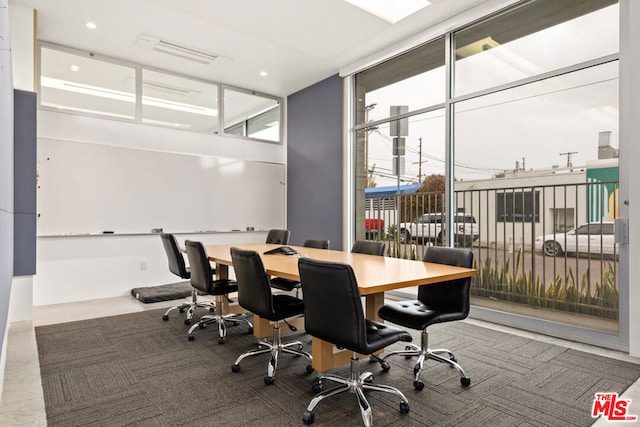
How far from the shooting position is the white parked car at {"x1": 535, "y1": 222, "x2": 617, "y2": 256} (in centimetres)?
329

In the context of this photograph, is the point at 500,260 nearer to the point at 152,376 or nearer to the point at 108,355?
the point at 152,376

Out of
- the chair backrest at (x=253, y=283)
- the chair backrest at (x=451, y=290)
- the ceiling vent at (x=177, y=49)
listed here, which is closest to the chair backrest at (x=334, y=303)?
the chair backrest at (x=253, y=283)

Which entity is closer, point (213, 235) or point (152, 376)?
point (152, 376)

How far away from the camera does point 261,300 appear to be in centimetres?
254

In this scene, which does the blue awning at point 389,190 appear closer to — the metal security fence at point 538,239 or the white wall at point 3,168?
the metal security fence at point 538,239

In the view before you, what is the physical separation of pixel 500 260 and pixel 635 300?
125 centimetres

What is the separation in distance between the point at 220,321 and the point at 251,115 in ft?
14.0

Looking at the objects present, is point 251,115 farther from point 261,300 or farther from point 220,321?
point 261,300

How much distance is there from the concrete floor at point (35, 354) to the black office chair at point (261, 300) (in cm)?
118

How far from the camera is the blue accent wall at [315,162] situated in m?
5.93

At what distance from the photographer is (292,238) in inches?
266

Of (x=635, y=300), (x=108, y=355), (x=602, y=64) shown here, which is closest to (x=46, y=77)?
(x=108, y=355)

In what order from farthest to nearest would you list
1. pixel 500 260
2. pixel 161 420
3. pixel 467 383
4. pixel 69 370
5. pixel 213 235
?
1. pixel 213 235
2. pixel 500 260
3. pixel 69 370
4. pixel 467 383
5. pixel 161 420

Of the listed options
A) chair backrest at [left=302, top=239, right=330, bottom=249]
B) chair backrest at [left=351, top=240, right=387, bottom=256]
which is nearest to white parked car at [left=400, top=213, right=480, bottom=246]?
chair backrest at [left=351, top=240, right=387, bottom=256]
